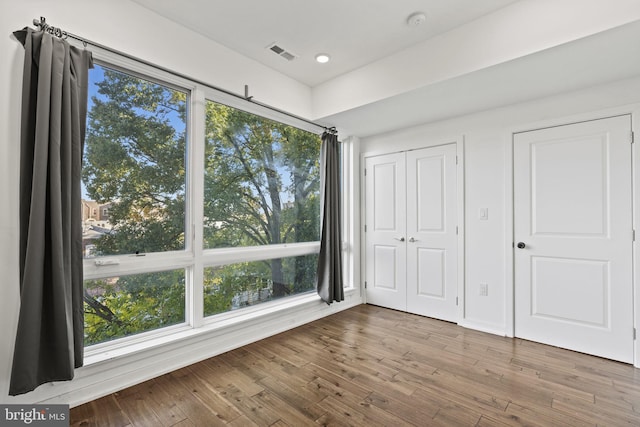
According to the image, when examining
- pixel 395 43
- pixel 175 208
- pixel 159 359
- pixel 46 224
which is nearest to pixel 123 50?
pixel 175 208

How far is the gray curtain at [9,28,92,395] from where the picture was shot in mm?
1647

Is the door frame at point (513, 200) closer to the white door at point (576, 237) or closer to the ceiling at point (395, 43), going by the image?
the white door at point (576, 237)

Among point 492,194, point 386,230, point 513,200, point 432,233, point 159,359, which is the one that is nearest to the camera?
point 159,359

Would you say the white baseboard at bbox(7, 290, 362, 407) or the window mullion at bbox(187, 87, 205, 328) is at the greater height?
the window mullion at bbox(187, 87, 205, 328)

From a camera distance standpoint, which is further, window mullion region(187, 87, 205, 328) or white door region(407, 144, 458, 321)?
white door region(407, 144, 458, 321)

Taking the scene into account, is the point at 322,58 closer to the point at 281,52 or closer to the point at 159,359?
the point at 281,52

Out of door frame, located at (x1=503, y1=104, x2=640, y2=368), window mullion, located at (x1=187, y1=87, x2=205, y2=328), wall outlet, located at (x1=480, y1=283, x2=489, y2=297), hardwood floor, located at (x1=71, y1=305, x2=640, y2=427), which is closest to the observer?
hardwood floor, located at (x1=71, y1=305, x2=640, y2=427)

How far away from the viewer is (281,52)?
9.29 ft

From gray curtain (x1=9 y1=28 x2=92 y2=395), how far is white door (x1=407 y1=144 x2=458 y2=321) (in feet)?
10.8

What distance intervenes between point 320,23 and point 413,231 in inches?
99.0

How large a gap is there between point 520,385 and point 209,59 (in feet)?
11.7

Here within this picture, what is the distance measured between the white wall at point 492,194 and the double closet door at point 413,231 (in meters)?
0.18

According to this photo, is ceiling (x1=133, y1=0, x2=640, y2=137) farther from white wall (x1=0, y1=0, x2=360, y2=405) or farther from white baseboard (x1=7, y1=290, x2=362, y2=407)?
white baseboard (x1=7, y1=290, x2=362, y2=407)

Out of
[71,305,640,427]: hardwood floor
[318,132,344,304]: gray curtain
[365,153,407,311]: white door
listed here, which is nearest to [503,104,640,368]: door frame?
[71,305,640,427]: hardwood floor
